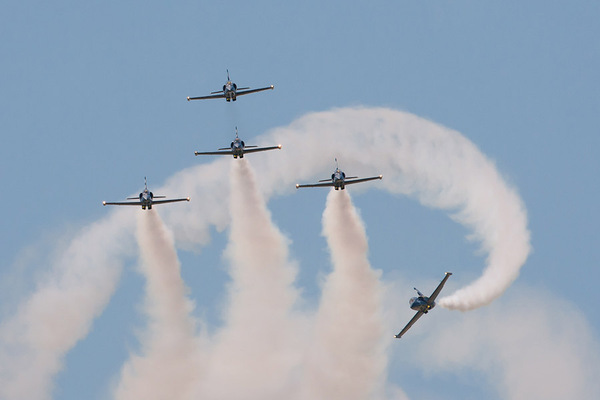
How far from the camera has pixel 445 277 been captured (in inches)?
7844
